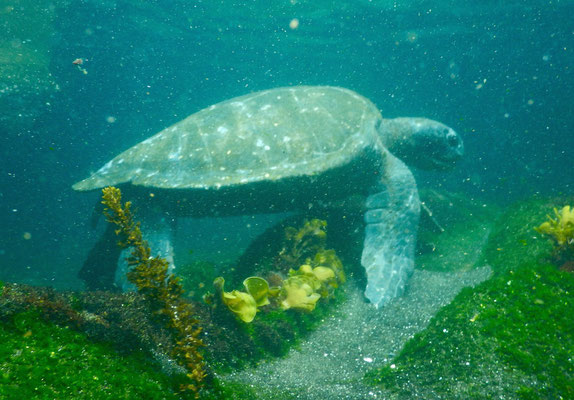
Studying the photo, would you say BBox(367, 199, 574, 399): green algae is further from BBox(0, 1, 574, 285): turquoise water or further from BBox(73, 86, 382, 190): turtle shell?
BBox(0, 1, 574, 285): turquoise water

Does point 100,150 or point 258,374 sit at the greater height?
point 258,374

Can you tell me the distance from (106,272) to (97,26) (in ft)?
86.1

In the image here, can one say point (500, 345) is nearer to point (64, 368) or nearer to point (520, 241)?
point (64, 368)

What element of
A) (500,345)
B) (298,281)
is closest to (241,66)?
(298,281)

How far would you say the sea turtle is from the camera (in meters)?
4.92

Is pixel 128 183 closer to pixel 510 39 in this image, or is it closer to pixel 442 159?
pixel 442 159

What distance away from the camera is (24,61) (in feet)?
49.8

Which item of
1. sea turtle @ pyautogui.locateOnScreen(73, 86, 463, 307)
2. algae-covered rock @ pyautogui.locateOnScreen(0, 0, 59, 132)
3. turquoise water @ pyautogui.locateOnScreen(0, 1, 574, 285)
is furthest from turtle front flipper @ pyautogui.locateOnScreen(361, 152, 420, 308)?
algae-covered rock @ pyautogui.locateOnScreen(0, 0, 59, 132)

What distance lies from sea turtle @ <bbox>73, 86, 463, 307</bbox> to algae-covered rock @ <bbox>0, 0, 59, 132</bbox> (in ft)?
44.8

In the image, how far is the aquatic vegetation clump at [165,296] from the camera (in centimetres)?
204

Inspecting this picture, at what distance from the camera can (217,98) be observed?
64.6 meters

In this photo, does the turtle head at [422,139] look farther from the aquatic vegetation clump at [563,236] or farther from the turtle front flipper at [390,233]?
the aquatic vegetation clump at [563,236]

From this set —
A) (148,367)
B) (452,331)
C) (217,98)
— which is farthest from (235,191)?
(217,98)

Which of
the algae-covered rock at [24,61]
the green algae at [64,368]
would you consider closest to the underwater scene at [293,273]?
the green algae at [64,368]
